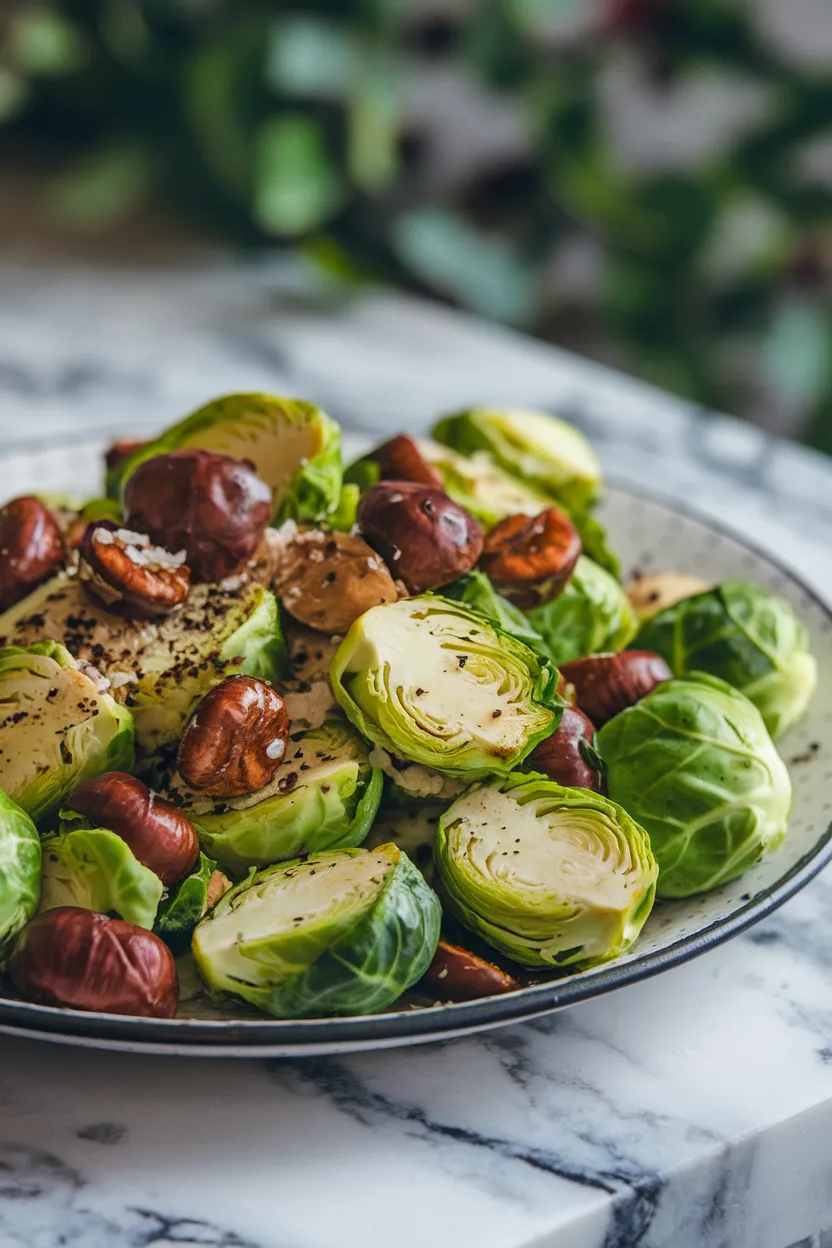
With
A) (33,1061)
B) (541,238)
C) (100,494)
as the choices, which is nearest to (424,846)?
(33,1061)

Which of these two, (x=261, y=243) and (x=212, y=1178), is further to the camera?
(x=261, y=243)

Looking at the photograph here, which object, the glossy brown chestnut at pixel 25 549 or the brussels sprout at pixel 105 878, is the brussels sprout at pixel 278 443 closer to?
the glossy brown chestnut at pixel 25 549

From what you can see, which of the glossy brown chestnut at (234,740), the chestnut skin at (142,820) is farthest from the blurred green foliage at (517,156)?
the chestnut skin at (142,820)

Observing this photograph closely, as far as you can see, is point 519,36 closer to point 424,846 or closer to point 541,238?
point 541,238

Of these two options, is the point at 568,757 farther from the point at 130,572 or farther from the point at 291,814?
the point at 130,572

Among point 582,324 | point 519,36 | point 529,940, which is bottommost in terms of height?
point 582,324

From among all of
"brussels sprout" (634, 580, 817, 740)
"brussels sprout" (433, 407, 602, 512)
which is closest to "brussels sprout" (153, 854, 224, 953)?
"brussels sprout" (634, 580, 817, 740)

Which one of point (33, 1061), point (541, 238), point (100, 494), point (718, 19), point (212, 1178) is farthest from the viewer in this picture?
point (541, 238)
